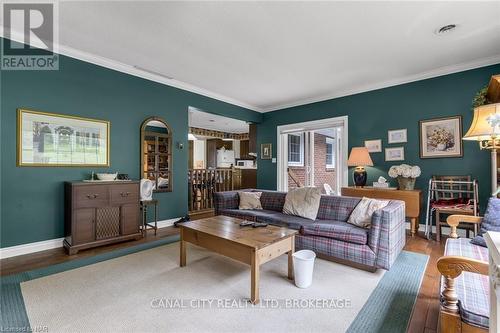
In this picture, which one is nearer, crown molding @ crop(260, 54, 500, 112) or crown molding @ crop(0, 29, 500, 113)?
crown molding @ crop(0, 29, 500, 113)

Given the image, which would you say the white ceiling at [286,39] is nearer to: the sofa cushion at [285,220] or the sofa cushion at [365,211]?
the sofa cushion at [365,211]

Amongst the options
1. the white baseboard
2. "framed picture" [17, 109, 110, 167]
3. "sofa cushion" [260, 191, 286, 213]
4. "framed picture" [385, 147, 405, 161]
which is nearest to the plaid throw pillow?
"sofa cushion" [260, 191, 286, 213]

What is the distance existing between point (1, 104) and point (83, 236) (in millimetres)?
1796

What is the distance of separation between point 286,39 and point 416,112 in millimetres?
A: 2725

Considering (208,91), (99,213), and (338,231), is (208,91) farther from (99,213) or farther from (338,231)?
(338,231)

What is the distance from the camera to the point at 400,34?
Answer: 274 centimetres

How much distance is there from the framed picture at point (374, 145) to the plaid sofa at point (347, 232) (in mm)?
1909

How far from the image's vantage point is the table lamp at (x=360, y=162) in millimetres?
4195

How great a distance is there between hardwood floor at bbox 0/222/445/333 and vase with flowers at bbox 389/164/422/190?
793mm

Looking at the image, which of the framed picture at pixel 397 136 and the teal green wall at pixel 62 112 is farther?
the framed picture at pixel 397 136

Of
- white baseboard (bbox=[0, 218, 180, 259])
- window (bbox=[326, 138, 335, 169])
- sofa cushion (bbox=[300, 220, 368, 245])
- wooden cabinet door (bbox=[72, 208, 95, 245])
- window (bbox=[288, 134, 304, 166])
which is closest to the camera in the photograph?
sofa cushion (bbox=[300, 220, 368, 245])

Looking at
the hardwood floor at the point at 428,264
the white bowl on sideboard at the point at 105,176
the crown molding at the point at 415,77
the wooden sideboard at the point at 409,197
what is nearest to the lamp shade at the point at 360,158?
the wooden sideboard at the point at 409,197

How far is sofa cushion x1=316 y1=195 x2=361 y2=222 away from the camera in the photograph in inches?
118

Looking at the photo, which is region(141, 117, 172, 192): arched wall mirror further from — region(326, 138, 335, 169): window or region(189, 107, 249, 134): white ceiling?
region(326, 138, 335, 169): window
